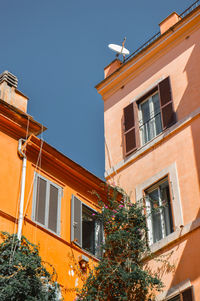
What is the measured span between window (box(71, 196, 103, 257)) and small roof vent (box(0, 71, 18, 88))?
10.3ft

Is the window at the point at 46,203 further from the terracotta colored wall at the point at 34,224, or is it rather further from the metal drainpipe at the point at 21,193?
the metal drainpipe at the point at 21,193

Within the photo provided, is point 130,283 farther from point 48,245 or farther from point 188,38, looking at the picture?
point 188,38

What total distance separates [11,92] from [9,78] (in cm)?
45

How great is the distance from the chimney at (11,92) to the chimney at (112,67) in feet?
15.7

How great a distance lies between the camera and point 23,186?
39.8 feet

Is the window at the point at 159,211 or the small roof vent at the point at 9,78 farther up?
the small roof vent at the point at 9,78

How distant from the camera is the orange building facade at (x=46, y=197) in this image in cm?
1180

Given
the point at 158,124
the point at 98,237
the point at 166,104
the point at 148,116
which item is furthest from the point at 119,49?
the point at 98,237

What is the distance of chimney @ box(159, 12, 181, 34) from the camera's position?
57.3 feet

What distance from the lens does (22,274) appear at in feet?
33.2

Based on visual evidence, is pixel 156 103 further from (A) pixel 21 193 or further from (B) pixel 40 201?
(A) pixel 21 193

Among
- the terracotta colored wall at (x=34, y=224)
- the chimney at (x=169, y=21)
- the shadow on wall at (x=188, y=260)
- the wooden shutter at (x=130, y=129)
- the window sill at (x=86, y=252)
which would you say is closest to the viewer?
the terracotta colored wall at (x=34, y=224)

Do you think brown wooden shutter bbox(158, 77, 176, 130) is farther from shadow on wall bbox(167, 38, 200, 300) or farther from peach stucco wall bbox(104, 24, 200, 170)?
shadow on wall bbox(167, 38, 200, 300)

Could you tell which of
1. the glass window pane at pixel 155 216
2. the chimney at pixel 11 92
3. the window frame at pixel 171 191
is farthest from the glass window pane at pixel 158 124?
the chimney at pixel 11 92
